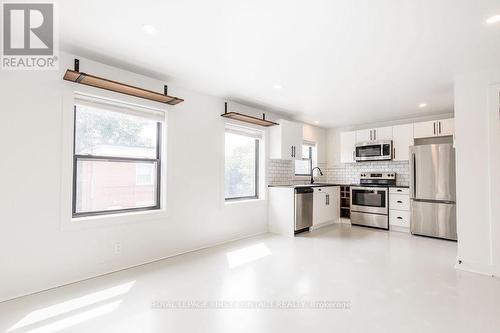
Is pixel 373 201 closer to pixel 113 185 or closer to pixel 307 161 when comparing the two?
pixel 307 161

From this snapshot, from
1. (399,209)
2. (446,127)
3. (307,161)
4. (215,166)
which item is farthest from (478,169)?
(307,161)

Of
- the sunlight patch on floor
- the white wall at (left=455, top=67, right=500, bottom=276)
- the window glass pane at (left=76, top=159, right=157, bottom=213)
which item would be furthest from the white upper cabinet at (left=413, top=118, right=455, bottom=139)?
the window glass pane at (left=76, top=159, right=157, bottom=213)

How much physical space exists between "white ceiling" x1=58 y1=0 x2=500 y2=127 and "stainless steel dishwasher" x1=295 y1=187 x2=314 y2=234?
1.96 m

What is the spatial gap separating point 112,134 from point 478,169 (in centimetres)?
449

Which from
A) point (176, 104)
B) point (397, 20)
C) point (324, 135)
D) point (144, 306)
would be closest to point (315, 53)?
point (397, 20)

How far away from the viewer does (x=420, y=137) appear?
514cm

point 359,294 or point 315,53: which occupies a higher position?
point 315,53

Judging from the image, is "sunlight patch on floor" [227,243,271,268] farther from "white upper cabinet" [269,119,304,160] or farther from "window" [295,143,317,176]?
"window" [295,143,317,176]

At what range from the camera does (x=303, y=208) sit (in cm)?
496

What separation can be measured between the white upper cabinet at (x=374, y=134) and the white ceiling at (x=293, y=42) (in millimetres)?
1708

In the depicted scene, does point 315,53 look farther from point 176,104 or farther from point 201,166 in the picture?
point 201,166

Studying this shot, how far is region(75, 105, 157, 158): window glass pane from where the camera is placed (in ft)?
9.48

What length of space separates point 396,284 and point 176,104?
11.4 ft

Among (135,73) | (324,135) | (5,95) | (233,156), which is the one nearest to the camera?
(5,95)
